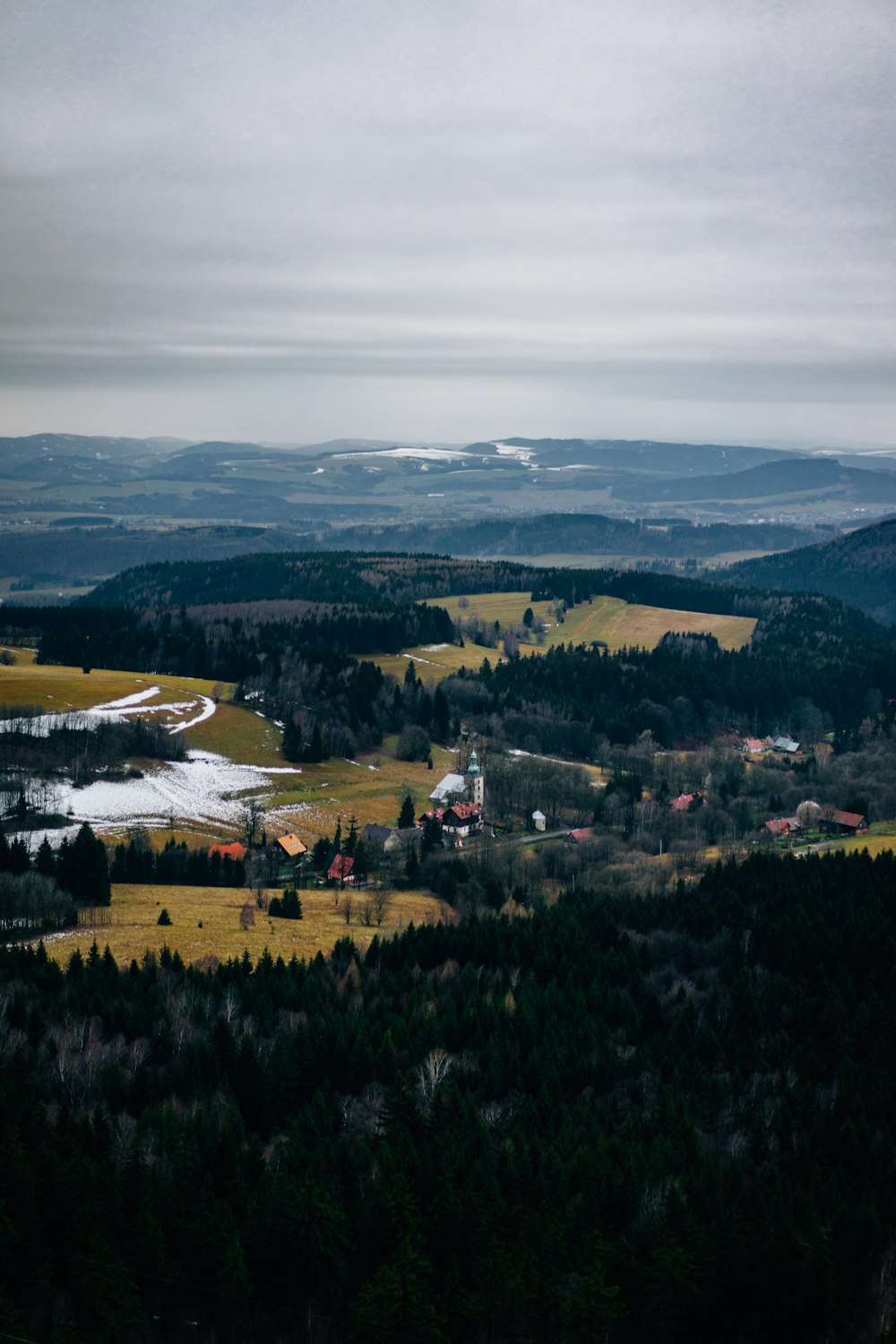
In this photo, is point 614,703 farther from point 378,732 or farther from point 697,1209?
point 697,1209

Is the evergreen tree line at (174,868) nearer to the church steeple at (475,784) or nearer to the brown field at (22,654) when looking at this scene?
the church steeple at (475,784)

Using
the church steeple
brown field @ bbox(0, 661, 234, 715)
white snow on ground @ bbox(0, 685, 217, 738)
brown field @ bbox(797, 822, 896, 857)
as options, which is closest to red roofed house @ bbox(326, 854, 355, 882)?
the church steeple

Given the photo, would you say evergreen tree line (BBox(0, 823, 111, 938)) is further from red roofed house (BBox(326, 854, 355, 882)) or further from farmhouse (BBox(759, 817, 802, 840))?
farmhouse (BBox(759, 817, 802, 840))

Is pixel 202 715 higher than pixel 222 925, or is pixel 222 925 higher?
pixel 202 715

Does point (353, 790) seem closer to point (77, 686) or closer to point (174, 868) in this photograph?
point (174, 868)

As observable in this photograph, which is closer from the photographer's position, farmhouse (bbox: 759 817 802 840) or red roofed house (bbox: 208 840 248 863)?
red roofed house (bbox: 208 840 248 863)

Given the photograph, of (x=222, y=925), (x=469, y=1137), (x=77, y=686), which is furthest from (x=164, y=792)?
(x=469, y=1137)
